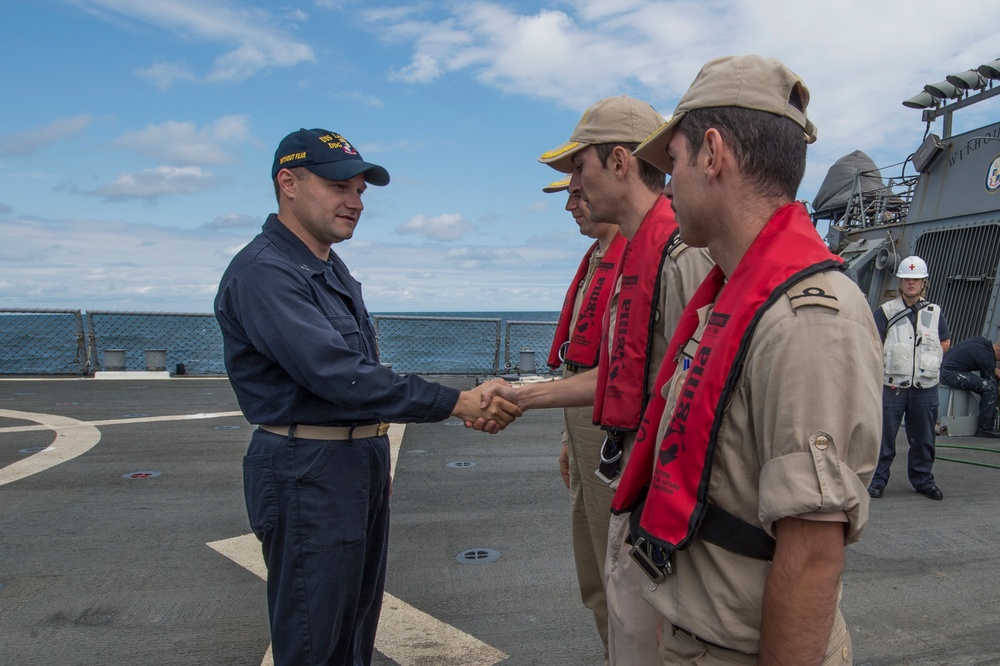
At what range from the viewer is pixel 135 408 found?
9.65 m

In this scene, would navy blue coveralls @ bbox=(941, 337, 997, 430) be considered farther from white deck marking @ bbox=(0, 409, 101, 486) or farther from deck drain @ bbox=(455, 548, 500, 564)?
white deck marking @ bbox=(0, 409, 101, 486)

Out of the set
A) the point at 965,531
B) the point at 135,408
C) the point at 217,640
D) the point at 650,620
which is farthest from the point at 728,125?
the point at 135,408

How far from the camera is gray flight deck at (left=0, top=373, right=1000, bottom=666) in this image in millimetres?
3287

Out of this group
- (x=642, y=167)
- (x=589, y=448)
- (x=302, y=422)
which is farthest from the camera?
(x=589, y=448)

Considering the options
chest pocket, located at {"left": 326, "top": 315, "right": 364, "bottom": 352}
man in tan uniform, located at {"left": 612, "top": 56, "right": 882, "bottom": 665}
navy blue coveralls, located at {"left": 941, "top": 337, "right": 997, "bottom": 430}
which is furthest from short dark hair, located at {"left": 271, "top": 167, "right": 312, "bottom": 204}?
navy blue coveralls, located at {"left": 941, "top": 337, "right": 997, "bottom": 430}

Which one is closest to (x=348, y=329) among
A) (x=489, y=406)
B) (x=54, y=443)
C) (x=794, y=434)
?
(x=489, y=406)

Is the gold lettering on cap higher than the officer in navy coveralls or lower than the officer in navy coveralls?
higher

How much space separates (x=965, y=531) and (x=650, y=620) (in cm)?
435

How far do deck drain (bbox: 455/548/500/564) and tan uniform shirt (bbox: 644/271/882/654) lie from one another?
316 cm

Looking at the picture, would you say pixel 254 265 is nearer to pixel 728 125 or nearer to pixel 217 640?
pixel 728 125

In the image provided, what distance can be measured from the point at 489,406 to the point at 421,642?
1257 millimetres

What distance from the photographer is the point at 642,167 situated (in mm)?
2564

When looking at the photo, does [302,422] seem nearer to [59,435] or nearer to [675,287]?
[675,287]

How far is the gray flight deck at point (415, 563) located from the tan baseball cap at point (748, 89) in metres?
2.65
